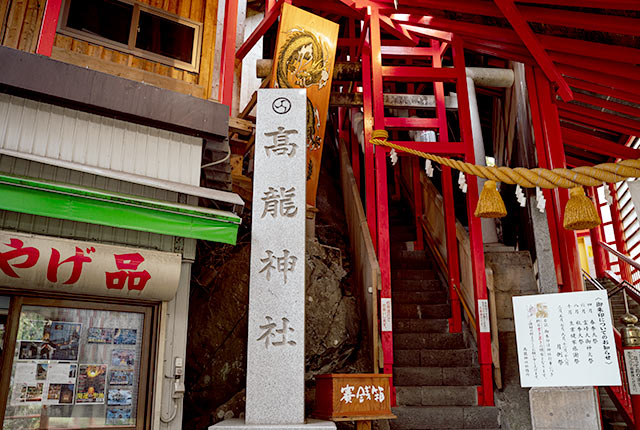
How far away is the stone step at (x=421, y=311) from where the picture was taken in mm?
9227

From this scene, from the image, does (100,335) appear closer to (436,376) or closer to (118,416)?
(118,416)

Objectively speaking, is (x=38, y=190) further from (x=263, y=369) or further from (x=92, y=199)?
(x=263, y=369)

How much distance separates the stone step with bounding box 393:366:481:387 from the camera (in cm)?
776

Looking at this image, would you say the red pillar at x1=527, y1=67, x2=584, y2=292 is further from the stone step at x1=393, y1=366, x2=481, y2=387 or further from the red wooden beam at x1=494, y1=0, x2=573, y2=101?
the stone step at x1=393, y1=366, x2=481, y2=387

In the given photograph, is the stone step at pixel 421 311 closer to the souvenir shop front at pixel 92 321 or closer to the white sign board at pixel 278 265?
the white sign board at pixel 278 265

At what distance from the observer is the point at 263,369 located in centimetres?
546

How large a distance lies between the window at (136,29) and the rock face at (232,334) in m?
3.21

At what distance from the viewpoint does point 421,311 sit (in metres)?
9.28

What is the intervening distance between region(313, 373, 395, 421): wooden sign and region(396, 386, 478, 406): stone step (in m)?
1.49

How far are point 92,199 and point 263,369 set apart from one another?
255cm

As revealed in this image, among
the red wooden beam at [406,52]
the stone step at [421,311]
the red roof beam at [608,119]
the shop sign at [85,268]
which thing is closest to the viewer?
the shop sign at [85,268]

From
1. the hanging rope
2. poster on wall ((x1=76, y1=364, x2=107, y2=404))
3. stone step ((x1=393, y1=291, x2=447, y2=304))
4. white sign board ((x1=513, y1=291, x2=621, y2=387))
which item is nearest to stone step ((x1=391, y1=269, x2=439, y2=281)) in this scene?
stone step ((x1=393, y1=291, x2=447, y2=304))

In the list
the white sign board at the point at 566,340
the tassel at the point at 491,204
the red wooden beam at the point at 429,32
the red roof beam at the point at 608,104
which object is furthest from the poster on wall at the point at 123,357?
the red roof beam at the point at 608,104

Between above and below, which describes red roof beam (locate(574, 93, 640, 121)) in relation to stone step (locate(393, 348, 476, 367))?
above
